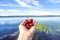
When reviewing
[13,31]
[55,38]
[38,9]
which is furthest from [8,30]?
[55,38]

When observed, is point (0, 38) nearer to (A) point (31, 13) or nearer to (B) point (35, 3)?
(A) point (31, 13)

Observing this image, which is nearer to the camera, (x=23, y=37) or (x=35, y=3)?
(x=23, y=37)

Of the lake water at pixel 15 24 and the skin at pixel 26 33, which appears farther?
the lake water at pixel 15 24

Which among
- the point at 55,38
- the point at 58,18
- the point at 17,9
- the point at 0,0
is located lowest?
the point at 55,38

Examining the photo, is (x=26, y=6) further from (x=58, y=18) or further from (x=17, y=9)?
(x=58, y=18)

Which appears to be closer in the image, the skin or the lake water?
the skin

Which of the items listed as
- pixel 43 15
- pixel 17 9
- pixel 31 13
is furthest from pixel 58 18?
pixel 17 9

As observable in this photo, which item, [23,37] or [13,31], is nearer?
[23,37]

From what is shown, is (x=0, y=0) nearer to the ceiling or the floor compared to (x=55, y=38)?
nearer to the ceiling

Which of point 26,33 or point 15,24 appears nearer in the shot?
point 26,33
